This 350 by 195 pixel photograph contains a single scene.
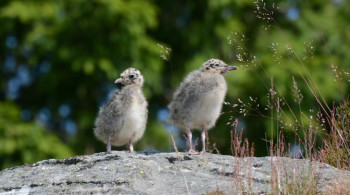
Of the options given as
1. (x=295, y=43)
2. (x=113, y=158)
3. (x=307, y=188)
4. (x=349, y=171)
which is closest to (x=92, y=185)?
(x=113, y=158)

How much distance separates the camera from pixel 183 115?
7574 millimetres

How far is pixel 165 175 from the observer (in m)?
6.18

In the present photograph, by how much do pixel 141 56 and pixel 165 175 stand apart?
7.65 metres

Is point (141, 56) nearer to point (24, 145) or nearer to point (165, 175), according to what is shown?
point (24, 145)

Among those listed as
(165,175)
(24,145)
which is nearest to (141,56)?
(24,145)

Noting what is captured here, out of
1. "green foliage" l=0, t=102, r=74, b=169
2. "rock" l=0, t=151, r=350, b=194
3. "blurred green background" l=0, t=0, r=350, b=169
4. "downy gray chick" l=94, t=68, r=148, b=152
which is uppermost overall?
"blurred green background" l=0, t=0, r=350, b=169

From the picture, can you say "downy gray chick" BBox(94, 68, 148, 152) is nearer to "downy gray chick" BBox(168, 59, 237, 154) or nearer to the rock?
"downy gray chick" BBox(168, 59, 237, 154)

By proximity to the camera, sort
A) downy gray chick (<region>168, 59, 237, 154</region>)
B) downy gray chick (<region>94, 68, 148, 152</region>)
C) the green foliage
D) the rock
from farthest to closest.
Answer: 1. the green foliage
2. downy gray chick (<region>94, 68, 148, 152</region>)
3. downy gray chick (<region>168, 59, 237, 154</region>)
4. the rock

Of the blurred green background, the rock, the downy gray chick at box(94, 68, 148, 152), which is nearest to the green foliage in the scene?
the blurred green background

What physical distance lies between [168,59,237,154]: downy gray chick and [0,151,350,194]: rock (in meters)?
0.79

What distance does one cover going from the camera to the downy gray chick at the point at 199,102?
748cm

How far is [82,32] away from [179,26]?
2.75 meters

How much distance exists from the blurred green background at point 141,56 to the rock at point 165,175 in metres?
5.82

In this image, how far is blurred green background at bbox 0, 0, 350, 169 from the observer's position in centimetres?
1305
